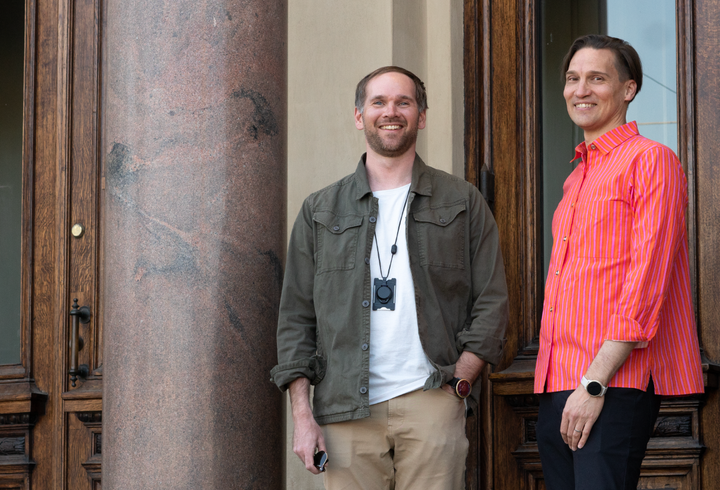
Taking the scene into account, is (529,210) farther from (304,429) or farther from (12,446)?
(12,446)

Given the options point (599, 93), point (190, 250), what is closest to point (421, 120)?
point (599, 93)

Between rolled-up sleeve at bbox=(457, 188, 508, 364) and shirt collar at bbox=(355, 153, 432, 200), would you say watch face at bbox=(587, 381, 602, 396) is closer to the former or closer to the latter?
rolled-up sleeve at bbox=(457, 188, 508, 364)

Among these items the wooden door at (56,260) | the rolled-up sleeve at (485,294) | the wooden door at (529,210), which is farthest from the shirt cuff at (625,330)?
the wooden door at (56,260)

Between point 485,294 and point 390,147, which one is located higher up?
point 390,147

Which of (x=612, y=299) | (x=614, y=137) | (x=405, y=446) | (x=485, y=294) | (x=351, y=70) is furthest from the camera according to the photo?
(x=351, y=70)

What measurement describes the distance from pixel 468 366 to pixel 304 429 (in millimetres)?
560

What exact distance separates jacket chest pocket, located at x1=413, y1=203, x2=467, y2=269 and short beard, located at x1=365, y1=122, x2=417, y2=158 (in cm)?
23

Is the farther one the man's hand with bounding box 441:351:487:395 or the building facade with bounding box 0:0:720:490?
the building facade with bounding box 0:0:720:490

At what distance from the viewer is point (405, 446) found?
2.79 meters

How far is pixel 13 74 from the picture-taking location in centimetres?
498

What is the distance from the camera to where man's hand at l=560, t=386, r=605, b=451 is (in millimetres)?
2424

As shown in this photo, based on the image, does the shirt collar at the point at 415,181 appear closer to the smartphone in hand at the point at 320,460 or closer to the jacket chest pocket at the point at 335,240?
the jacket chest pocket at the point at 335,240

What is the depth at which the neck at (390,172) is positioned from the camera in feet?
Answer: 9.99

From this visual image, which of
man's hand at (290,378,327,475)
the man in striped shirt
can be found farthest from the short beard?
man's hand at (290,378,327,475)
